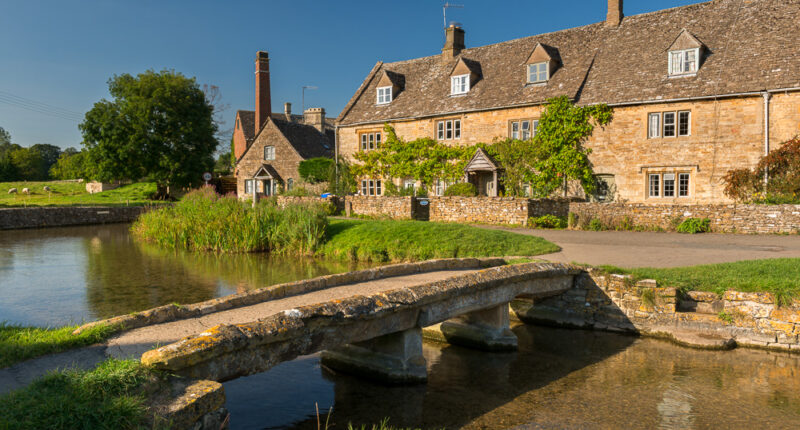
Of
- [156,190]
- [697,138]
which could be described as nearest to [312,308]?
[697,138]

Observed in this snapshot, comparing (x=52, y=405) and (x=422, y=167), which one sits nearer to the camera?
(x=52, y=405)

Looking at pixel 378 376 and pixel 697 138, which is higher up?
pixel 697 138

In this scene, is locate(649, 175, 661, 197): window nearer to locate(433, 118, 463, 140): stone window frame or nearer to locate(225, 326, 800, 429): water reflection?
locate(433, 118, 463, 140): stone window frame

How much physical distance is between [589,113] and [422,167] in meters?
10.1

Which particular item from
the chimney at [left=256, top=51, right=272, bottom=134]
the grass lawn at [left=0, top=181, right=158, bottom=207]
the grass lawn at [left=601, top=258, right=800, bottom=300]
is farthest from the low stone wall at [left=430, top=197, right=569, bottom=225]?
the grass lawn at [left=0, top=181, right=158, bottom=207]

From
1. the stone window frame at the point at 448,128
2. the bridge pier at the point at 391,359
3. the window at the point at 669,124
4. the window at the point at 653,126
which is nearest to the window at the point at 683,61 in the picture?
the window at the point at 669,124

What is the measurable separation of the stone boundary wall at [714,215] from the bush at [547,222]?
78 centimetres

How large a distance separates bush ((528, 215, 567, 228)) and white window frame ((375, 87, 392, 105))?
16.3 meters

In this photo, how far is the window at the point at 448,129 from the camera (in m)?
33.0

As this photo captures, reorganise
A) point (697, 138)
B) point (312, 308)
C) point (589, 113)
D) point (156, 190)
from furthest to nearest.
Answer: point (156, 190) < point (589, 113) < point (697, 138) < point (312, 308)

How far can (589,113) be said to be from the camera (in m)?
28.2

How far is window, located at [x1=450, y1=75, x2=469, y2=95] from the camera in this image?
33594 millimetres

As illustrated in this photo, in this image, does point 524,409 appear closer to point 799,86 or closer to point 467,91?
point 799,86

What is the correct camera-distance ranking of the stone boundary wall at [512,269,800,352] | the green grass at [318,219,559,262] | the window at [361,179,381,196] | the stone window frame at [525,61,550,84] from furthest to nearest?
the window at [361,179,381,196]
the stone window frame at [525,61,550,84]
the green grass at [318,219,559,262]
the stone boundary wall at [512,269,800,352]
